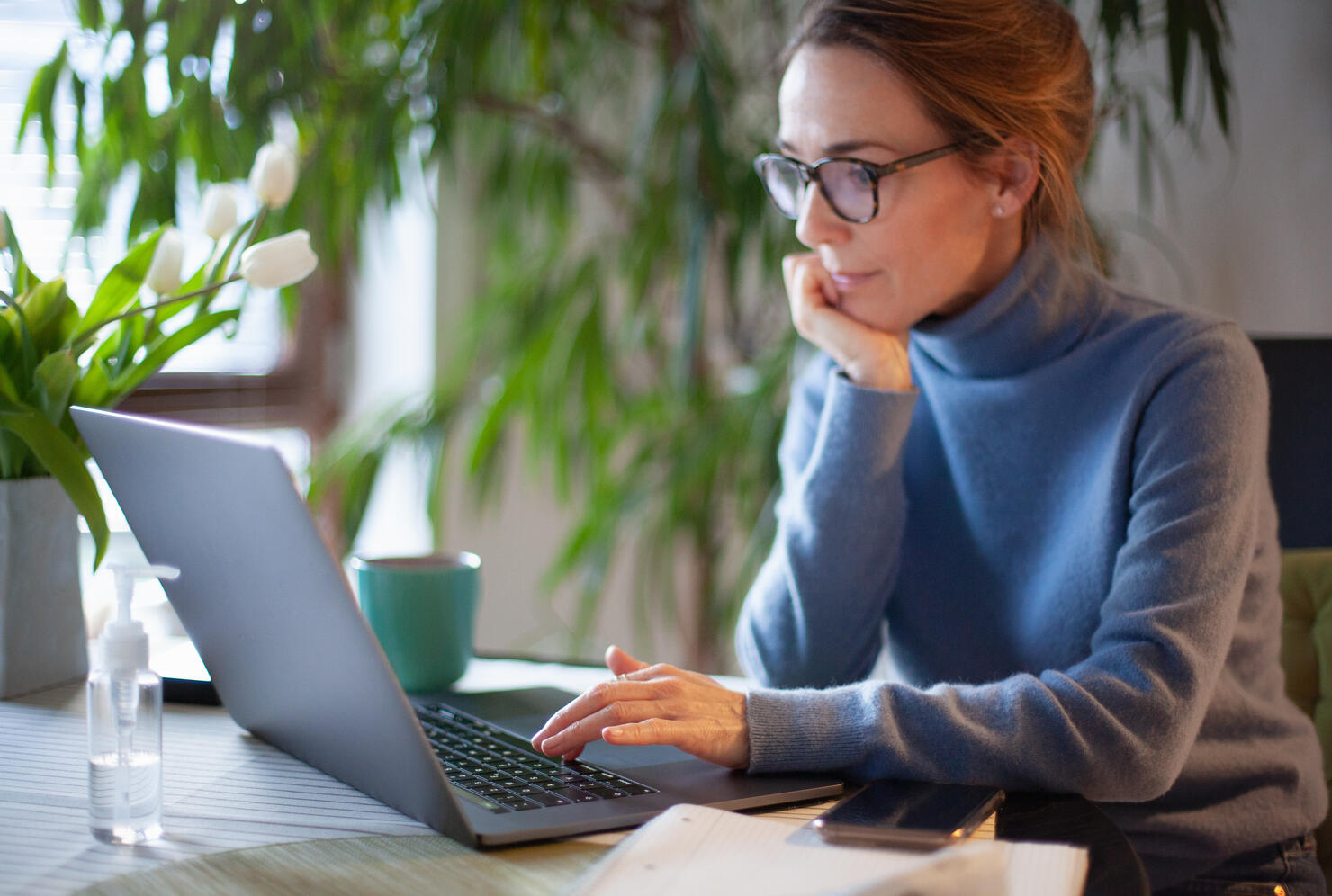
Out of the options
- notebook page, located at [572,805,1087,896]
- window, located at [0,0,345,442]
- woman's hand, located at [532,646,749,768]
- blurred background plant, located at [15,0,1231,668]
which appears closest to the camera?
notebook page, located at [572,805,1087,896]

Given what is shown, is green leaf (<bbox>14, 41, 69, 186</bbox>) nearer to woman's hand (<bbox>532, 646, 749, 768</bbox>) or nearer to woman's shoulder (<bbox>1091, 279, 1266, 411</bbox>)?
woman's hand (<bbox>532, 646, 749, 768</bbox>)

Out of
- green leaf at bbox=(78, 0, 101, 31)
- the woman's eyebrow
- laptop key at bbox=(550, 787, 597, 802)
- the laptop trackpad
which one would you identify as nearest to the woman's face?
the woman's eyebrow

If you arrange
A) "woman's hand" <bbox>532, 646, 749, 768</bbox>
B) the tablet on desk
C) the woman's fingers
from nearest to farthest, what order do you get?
"woman's hand" <bbox>532, 646, 749, 768</bbox> < the woman's fingers < the tablet on desk

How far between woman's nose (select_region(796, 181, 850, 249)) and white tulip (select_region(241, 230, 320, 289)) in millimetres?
436

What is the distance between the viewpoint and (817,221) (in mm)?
1087

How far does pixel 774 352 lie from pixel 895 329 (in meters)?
0.61

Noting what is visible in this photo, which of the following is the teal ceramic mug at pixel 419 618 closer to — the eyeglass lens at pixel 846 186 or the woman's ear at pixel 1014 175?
the eyeglass lens at pixel 846 186

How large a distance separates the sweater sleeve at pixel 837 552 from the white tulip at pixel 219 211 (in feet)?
1.87

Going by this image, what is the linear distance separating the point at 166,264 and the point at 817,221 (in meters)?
0.56

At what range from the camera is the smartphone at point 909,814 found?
613 mm

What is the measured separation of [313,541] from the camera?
57 centimetres

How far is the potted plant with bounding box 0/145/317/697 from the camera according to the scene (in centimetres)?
93

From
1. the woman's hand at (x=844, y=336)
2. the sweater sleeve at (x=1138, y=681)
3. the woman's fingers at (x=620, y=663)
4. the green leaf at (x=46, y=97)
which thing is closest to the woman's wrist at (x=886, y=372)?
the woman's hand at (x=844, y=336)

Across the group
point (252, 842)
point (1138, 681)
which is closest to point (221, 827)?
point (252, 842)
